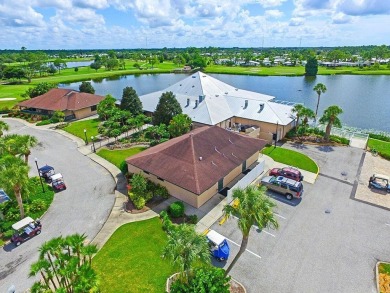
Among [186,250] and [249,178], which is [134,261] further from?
[249,178]

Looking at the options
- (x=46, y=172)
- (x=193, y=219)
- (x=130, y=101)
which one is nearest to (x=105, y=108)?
(x=130, y=101)

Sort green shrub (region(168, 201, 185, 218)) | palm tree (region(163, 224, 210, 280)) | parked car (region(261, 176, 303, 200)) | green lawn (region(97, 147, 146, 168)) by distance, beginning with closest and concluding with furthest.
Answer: palm tree (region(163, 224, 210, 280)), green shrub (region(168, 201, 185, 218)), parked car (region(261, 176, 303, 200)), green lawn (region(97, 147, 146, 168))

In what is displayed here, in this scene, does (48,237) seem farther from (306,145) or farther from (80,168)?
(306,145)

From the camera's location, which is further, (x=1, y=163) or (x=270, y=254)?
(x=1, y=163)

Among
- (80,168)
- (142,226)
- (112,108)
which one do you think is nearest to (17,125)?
(112,108)

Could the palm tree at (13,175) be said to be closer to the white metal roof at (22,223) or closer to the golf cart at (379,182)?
the white metal roof at (22,223)

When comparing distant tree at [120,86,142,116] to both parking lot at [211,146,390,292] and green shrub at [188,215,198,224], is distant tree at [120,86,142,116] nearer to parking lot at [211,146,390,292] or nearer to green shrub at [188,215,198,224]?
green shrub at [188,215,198,224]

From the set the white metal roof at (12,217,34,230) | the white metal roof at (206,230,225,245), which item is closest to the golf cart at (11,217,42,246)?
the white metal roof at (12,217,34,230)
